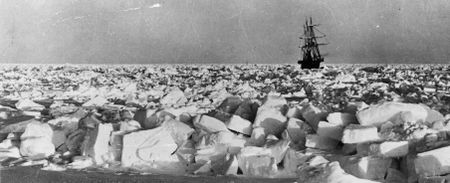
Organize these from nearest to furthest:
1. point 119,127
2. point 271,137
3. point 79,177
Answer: point 79,177 < point 271,137 < point 119,127

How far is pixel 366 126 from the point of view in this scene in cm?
358

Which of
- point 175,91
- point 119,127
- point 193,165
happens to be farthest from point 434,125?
point 175,91

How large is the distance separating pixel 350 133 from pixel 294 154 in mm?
494

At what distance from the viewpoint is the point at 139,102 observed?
831cm

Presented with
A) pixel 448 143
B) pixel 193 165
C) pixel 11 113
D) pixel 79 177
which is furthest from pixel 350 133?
pixel 11 113

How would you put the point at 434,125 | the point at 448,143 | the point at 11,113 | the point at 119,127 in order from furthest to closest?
the point at 11,113 → the point at 119,127 → the point at 434,125 → the point at 448,143

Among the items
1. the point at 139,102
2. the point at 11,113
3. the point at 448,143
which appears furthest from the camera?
the point at 139,102

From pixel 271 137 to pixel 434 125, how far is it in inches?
54.9

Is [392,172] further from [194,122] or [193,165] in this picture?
[194,122]

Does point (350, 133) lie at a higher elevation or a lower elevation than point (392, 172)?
higher

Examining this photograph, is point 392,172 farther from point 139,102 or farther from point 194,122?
point 139,102

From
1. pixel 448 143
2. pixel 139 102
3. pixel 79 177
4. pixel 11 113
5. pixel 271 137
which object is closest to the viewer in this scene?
pixel 448 143

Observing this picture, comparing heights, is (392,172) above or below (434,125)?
below

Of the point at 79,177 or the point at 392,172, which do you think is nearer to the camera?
the point at 392,172
